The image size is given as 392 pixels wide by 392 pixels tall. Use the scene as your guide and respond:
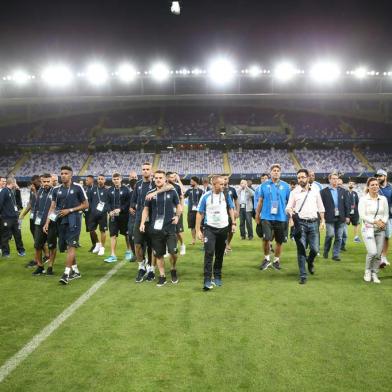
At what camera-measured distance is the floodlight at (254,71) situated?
36938 mm

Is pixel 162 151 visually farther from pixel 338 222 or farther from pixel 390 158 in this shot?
pixel 338 222

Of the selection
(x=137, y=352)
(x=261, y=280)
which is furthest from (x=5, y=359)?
(x=261, y=280)

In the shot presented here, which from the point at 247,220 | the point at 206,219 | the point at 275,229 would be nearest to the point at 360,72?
the point at 247,220

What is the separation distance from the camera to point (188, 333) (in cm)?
460

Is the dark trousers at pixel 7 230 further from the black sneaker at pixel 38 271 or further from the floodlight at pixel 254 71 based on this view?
the floodlight at pixel 254 71

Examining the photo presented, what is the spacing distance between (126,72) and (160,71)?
3419 millimetres

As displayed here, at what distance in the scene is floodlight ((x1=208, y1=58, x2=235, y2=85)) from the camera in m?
36.5

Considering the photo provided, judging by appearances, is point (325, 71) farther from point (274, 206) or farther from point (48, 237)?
point (48, 237)

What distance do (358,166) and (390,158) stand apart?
4557 mm

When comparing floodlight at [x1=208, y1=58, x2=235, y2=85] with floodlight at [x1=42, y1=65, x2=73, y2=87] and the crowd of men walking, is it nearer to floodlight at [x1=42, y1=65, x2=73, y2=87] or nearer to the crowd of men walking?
floodlight at [x1=42, y1=65, x2=73, y2=87]

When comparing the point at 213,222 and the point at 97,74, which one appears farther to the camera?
the point at 97,74

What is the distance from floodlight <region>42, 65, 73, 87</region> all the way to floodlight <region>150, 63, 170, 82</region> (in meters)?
8.25

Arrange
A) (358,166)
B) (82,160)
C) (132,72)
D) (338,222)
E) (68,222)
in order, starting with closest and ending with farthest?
(68,222) → (338,222) → (132,72) → (358,166) → (82,160)

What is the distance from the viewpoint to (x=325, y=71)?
35438 millimetres
